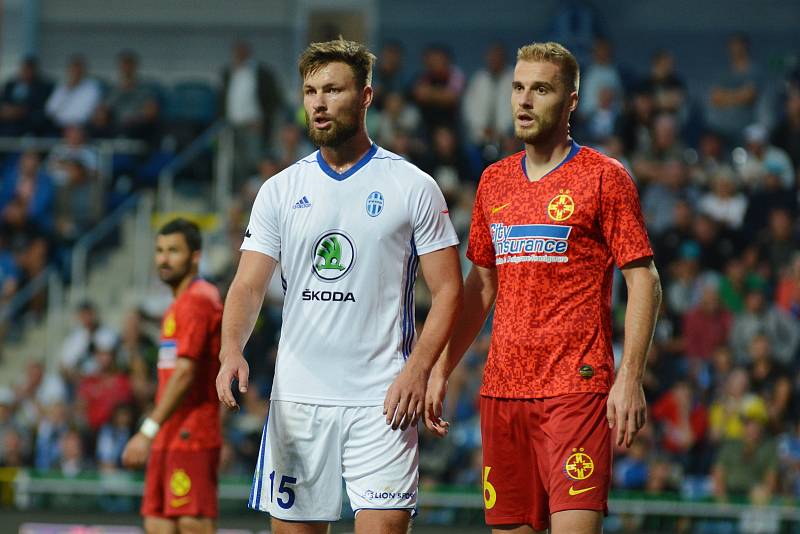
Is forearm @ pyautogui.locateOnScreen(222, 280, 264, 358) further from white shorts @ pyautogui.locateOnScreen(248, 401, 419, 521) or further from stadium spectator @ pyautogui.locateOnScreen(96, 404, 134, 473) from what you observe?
stadium spectator @ pyautogui.locateOnScreen(96, 404, 134, 473)

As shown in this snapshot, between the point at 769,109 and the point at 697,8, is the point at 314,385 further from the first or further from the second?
the point at 697,8

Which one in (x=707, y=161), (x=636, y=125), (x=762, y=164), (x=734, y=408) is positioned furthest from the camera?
(x=636, y=125)

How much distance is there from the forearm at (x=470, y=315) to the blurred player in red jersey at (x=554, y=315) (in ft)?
0.16

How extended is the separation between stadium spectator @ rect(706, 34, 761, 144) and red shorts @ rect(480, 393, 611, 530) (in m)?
10.6

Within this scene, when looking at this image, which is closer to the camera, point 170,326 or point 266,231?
point 266,231

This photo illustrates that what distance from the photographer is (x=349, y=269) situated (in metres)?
5.43

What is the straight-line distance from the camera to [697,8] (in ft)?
62.1

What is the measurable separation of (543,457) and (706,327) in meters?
7.69

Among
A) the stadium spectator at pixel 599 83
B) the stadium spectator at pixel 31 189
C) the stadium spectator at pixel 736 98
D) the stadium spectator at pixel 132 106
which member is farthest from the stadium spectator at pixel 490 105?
the stadium spectator at pixel 31 189

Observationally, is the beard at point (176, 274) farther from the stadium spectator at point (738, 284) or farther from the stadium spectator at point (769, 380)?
the stadium spectator at point (738, 284)

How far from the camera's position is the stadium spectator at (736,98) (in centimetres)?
1530

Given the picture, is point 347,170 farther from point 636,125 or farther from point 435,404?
point 636,125

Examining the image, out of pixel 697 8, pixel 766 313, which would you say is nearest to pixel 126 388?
pixel 766 313

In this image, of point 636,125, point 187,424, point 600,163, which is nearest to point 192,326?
point 187,424
